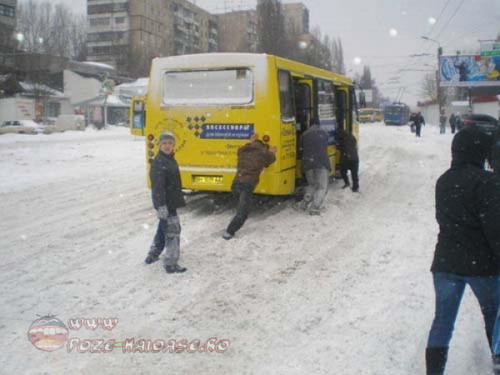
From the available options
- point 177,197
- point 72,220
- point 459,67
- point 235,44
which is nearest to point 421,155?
point 72,220

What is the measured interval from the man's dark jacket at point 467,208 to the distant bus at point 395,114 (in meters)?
62.4

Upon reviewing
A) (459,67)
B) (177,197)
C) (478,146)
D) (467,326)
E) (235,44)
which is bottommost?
(467,326)

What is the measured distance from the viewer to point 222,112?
9.73 metres

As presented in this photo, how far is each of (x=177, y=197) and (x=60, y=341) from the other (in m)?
2.27

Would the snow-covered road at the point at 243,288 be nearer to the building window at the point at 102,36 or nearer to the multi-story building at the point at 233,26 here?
the building window at the point at 102,36

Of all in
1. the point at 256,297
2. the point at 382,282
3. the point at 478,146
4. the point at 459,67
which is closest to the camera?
the point at 478,146

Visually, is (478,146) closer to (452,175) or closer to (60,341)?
(452,175)

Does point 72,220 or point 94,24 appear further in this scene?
point 94,24

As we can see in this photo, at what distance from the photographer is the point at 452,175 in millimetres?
3566

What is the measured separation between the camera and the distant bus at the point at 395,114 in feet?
208

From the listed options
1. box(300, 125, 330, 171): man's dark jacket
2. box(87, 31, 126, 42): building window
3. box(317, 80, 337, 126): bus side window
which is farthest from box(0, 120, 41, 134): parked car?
box(87, 31, 126, 42): building window

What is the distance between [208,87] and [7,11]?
3187 inches

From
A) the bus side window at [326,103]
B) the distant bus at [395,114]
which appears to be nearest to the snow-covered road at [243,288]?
the bus side window at [326,103]

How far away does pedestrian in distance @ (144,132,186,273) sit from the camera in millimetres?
6289
